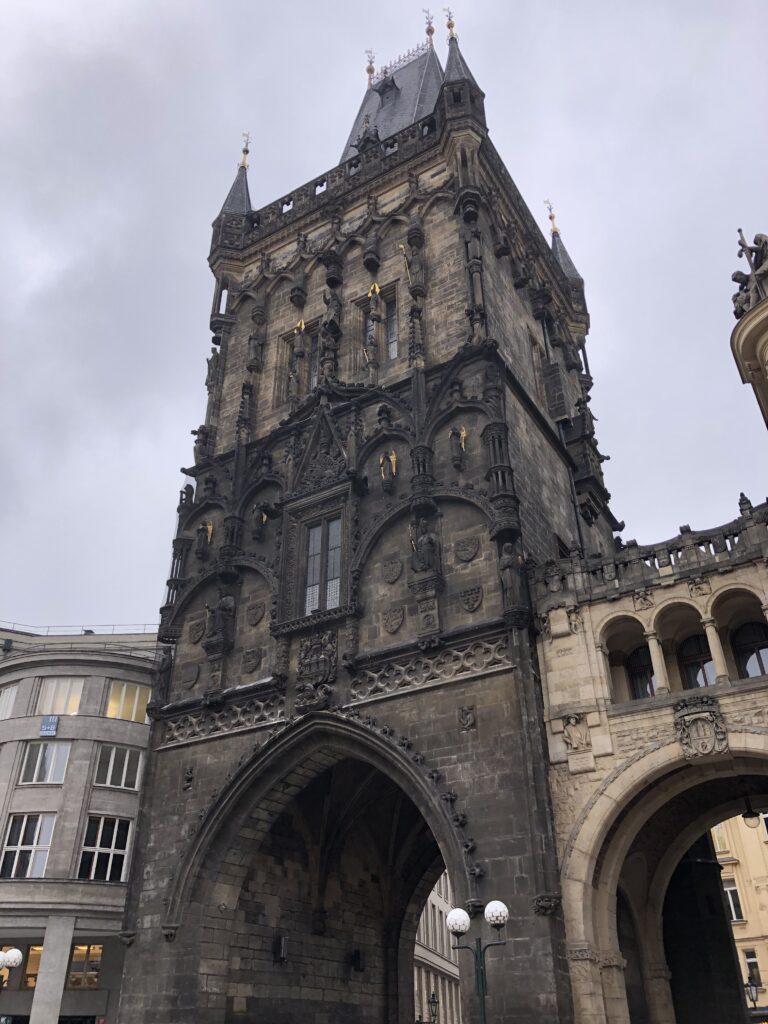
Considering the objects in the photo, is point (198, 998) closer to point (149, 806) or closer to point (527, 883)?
point (149, 806)

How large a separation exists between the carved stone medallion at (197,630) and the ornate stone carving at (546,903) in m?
12.2

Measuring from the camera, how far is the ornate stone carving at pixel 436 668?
18984mm

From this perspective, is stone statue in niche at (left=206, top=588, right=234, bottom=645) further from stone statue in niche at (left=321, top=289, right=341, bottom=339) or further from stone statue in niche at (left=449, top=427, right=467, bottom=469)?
stone statue in niche at (left=321, top=289, right=341, bottom=339)

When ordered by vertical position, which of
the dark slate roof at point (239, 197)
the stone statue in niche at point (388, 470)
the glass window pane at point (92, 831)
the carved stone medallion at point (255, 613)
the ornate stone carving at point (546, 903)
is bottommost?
the ornate stone carving at point (546, 903)

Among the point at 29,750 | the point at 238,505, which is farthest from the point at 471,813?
the point at 29,750

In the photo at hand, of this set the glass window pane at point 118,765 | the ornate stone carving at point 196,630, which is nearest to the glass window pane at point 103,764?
the glass window pane at point 118,765

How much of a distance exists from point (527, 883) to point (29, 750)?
1864 centimetres

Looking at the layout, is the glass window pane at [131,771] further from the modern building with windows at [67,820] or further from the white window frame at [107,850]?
the white window frame at [107,850]

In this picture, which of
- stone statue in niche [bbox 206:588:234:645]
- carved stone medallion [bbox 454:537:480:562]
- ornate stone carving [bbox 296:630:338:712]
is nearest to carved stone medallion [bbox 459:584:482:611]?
carved stone medallion [bbox 454:537:480:562]

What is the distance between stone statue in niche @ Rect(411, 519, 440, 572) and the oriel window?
8.17ft

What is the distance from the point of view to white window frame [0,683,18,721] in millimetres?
30109

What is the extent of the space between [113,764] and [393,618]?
522 inches

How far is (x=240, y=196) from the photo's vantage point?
35188 millimetres

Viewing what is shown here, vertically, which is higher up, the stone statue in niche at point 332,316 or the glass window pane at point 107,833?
the stone statue in niche at point 332,316
